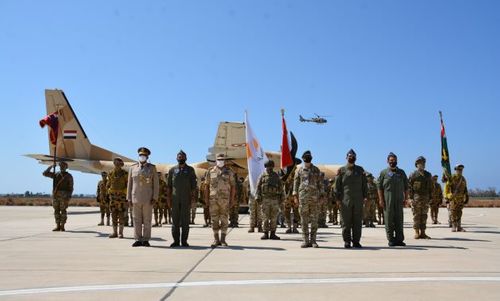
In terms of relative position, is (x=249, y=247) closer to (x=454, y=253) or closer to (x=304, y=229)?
(x=304, y=229)

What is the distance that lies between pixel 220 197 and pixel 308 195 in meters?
1.62

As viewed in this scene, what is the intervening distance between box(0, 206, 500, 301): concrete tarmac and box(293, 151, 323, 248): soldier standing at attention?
349mm

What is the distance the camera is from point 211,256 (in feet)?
23.9

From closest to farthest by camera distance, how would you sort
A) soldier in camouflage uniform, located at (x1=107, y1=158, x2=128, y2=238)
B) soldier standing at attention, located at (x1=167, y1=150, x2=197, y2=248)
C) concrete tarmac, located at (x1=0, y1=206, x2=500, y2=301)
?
concrete tarmac, located at (x1=0, y1=206, x2=500, y2=301) → soldier standing at attention, located at (x1=167, y1=150, x2=197, y2=248) → soldier in camouflage uniform, located at (x1=107, y1=158, x2=128, y2=238)

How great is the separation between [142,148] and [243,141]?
17.2 meters

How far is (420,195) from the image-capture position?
10.8 m

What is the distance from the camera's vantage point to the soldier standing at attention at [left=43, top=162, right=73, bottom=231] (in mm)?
11969

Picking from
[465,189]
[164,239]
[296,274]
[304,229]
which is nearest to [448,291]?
[296,274]

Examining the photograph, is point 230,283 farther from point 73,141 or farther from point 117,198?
point 73,141

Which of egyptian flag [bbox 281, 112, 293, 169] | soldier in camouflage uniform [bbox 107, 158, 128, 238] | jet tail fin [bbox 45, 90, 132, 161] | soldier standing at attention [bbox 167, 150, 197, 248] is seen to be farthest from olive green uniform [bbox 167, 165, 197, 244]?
jet tail fin [bbox 45, 90, 132, 161]

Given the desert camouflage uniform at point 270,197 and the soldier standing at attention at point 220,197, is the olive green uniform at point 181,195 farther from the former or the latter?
the desert camouflage uniform at point 270,197

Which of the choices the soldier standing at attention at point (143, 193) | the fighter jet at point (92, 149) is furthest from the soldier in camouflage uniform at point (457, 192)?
the fighter jet at point (92, 149)

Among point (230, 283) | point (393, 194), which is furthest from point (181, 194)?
point (230, 283)

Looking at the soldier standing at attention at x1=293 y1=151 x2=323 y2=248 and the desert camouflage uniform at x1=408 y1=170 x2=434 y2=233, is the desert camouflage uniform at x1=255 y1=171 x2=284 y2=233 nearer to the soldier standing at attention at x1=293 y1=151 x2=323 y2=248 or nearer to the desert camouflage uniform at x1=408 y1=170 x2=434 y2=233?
the soldier standing at attention at x1=293 y1=151 x2=323 y2=248
